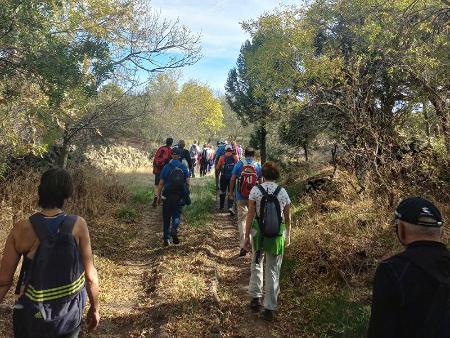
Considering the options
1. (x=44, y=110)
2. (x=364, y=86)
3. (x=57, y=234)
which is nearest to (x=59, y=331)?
(x=57, y=234)

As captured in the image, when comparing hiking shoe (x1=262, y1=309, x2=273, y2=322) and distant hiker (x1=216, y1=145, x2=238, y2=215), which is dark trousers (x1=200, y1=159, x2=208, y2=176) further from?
hiking shoe (x1=262, y1=309, x2=273, y2=322)

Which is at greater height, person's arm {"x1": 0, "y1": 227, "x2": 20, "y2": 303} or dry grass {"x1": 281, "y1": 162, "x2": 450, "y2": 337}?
person's arm {"x1": 0, "y1": 227, "x2": 20, "y2": 303}

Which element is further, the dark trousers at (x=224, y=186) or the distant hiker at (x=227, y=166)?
the dark trousers at (x=224, y=186)

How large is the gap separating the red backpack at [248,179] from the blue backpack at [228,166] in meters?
3.27

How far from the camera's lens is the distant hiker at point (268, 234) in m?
5.13

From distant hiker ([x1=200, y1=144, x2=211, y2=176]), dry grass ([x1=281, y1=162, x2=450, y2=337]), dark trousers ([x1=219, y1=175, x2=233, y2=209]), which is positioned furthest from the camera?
distant hiker ([x1=200, y1=144, x2=211, y2=176])

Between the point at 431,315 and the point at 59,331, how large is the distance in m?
2.11

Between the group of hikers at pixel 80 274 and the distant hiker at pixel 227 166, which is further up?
the distant hiker at pixel 227 166

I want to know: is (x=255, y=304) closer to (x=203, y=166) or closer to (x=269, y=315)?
(x=269, y=315)

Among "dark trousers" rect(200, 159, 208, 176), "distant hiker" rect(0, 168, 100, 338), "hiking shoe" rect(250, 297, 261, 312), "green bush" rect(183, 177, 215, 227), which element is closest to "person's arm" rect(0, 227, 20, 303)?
"distant hiker" rect(0, 168, 100, 338)

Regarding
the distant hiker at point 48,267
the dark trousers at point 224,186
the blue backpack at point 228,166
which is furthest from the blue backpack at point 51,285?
the dark trousers at point 224,186

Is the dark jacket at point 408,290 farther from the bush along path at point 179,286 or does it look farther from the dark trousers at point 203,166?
the dark trousers at point 203,166

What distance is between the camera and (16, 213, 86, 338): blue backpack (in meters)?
2.50

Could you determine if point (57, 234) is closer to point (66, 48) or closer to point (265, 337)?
point (265, 337)
